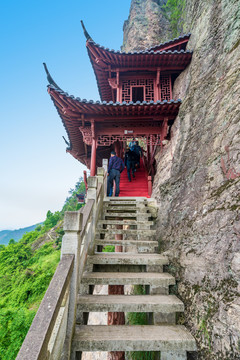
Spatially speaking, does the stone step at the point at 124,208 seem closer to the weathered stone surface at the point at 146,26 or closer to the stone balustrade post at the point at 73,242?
the stone balustrade post at the point at 73,242

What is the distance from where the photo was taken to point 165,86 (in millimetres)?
8555

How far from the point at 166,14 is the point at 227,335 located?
71.1 ft

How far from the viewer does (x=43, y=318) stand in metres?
1.45

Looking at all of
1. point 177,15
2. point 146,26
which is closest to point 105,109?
point 177,15

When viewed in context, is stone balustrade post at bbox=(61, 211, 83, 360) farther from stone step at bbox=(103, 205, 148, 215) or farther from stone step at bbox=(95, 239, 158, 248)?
stone step at bbox=(103, 205, 148, 215)

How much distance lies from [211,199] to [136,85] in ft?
25.3

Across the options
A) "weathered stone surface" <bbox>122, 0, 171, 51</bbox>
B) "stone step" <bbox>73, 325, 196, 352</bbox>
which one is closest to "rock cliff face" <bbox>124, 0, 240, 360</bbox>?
"stone step" <bbox>73, 325, 196, 352</bbox>

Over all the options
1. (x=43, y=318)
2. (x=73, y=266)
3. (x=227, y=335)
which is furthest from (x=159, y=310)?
(x=43, y=318)

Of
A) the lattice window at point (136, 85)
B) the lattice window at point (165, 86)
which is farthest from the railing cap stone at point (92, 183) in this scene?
the lattice window at point (165, 86)

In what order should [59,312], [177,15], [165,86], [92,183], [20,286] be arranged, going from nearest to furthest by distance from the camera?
[59,312] < [92,183] < [165,86] < [20,286] < [177,15]

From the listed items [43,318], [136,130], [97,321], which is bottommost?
[97,321]

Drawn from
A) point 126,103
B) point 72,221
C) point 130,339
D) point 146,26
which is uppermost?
point 146,26

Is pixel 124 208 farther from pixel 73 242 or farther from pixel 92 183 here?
pixel 73 242

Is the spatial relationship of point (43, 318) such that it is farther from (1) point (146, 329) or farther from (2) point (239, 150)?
(2) point (239, 150)
